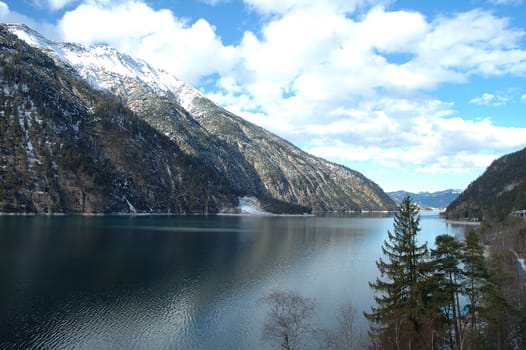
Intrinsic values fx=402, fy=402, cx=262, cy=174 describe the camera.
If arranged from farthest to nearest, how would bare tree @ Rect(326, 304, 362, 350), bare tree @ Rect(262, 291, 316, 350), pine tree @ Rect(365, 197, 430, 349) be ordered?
1. bare tree @ Rect(262, 291, 316, 350)
2. bare tree @ Rect(326, 304, 362, 350)
3. pine tree @ Rect(365, 197, 430, 349)

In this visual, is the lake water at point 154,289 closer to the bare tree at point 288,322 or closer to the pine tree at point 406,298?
the bare tree at point 288,322

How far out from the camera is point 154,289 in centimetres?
6247

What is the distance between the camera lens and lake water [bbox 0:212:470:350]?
1700 inches

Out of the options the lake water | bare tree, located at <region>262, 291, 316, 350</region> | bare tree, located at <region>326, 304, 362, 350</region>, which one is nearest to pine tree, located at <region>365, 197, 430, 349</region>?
bare tree, located at <region>326, 304, 362, 350</region>

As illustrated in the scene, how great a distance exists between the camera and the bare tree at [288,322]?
41.1 m

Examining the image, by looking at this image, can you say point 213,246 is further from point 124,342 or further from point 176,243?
point 124,342

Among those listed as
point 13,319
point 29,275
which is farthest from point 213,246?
point 13,319

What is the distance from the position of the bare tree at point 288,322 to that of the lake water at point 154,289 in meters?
1.43

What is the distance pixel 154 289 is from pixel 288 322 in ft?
92.5

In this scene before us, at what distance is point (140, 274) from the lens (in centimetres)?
7231

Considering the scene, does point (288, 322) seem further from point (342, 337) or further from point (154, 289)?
point (154, 289)

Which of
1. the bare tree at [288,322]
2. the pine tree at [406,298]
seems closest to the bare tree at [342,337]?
the bare tree at [288,322]

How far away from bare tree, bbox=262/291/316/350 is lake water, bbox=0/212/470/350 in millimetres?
1427

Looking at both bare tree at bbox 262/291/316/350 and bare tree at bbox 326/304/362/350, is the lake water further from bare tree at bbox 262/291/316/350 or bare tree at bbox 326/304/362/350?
bare tree at bbox 326/304/362/350
